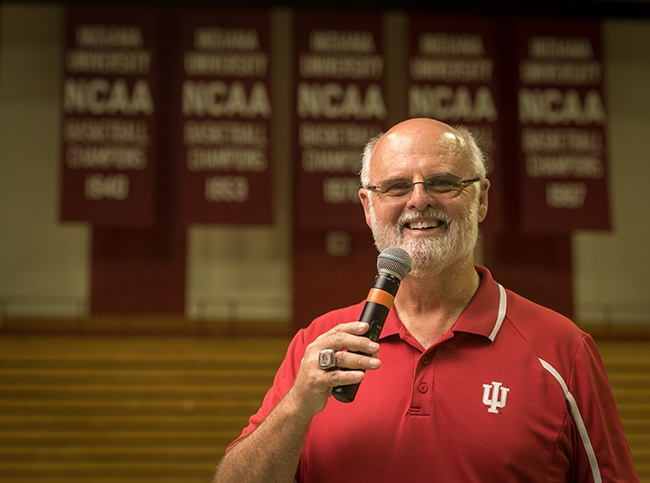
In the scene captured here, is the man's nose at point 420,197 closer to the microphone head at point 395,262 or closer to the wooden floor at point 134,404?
the microphone head at point 395,262

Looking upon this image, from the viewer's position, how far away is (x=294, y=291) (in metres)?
7.87

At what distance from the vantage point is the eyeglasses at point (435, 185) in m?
1.41

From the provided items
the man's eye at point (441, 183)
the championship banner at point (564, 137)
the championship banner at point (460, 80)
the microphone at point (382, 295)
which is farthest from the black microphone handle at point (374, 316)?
the championship banner at point (564, 137)

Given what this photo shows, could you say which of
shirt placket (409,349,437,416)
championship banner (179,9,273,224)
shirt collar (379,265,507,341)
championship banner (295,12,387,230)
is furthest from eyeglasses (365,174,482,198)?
championship banner (179,9,273,224)

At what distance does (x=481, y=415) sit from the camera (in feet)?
4.13

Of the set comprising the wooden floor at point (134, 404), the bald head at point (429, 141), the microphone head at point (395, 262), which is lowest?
the wooden floor at point (134, 404)

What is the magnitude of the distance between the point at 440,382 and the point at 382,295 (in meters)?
0.27

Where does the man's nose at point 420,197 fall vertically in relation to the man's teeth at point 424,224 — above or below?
above

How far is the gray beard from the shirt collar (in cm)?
11

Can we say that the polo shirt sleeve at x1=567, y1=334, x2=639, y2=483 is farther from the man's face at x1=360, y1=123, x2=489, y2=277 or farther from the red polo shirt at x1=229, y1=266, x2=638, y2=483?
the man's face at x1=360, y1=123, x2=489, y2=277

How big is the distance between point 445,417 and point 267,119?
5.61m

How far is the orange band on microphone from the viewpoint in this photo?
46.7 inches

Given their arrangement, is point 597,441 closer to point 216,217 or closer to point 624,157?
point 216,217

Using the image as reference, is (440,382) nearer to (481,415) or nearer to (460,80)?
(481,415)
